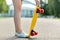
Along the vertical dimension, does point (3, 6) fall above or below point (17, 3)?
below

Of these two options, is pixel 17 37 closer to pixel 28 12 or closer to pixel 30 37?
pixel 30 37

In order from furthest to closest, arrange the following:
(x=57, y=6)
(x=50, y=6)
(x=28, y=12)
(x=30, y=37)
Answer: (x=28, y=12), (x=50, y=6), (x=57, y=6), (x=30, y=37)

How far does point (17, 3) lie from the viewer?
5.55 metres

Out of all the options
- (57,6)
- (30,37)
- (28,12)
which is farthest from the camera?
(28,12)

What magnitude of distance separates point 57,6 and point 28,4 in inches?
924

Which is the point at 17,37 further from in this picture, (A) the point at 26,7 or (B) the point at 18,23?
(A) the point at 26,7

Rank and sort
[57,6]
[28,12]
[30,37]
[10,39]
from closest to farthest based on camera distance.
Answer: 1. [10,39]
2. [30,37]
3. [57,6]
4. [28,12]

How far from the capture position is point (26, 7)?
291 ft

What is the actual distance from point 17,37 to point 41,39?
0.53m

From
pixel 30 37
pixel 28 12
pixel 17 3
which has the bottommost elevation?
pixel 28 12

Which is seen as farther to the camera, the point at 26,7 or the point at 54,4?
the point at 26,7

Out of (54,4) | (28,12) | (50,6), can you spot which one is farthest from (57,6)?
(28,12)

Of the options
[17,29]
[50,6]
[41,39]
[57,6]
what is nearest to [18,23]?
[17,29]

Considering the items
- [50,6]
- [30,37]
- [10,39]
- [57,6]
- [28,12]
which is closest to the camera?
[10,39]
